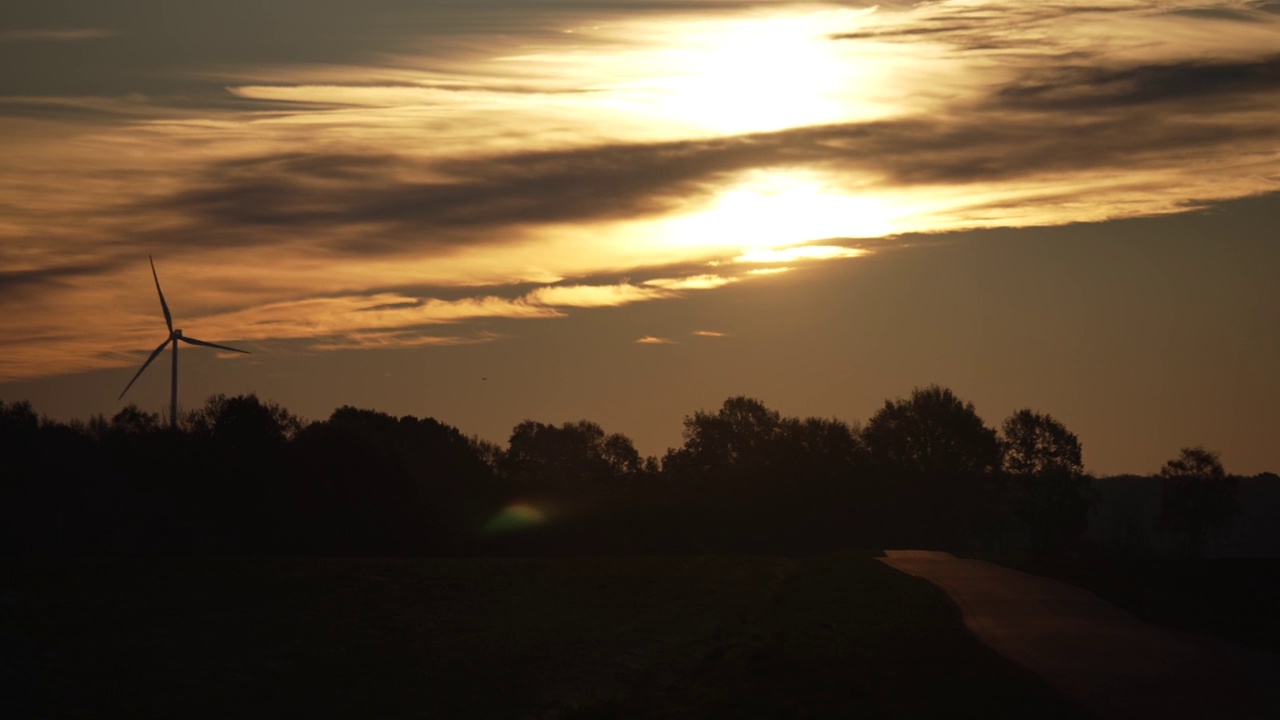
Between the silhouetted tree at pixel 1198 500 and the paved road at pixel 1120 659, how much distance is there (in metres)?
110

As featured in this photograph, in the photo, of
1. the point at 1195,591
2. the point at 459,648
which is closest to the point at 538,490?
the point at 1195,591

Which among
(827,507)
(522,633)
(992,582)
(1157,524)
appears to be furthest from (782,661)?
(1157,524)

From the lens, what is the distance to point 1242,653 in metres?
28.1

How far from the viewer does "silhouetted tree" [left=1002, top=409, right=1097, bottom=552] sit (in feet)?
495

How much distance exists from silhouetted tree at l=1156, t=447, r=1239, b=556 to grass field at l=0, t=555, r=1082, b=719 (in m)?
111

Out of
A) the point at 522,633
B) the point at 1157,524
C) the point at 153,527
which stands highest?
the point at 522,633

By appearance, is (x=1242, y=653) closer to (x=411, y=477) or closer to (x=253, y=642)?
(x=253, y=642)

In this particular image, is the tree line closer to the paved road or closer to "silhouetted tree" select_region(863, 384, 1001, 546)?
"silhouetted tree" select_region(863, 384, 1001, 546)

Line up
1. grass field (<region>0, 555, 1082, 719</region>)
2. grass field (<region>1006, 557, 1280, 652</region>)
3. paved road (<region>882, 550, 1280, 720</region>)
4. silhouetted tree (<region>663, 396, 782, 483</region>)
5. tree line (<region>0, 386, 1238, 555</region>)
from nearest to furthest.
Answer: paved road (<region>882, 550, 1280, 720</region>)
grass field (<region>0, 555, 1082, 719</region>)
grass field (<region>1006, 557, 1280, 652</region>)
tree line (<region>0, 386, 1238, 555</region>)
silhouetted tree (<region>663, 396, 782, 483</region>)

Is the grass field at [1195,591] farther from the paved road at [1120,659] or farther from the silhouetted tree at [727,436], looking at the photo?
the silhouetted tree at [727,436]

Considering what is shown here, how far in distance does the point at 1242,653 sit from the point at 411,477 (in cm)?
7665

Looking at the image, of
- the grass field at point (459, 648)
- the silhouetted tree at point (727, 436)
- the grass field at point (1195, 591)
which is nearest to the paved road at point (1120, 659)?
the grass field at point (459, 648)

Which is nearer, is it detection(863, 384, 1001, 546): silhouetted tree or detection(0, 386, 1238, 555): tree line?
detection(0, 386, 1238, 555): tree line

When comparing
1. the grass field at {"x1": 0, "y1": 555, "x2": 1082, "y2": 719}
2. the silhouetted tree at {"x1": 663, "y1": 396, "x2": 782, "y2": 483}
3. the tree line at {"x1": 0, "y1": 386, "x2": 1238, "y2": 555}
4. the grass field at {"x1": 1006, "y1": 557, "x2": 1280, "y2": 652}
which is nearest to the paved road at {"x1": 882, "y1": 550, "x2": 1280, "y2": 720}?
the grass field at {"x1": 0, "y1": 555, "x2": 1082, "y2": 719}
